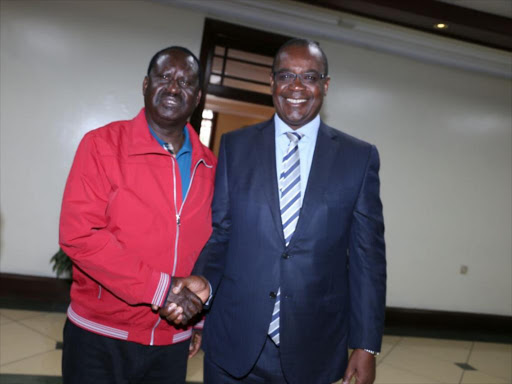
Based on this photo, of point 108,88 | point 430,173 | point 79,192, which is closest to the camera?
point 79,192

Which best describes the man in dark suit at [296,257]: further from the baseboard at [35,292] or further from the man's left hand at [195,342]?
the baseboard at [35,292]

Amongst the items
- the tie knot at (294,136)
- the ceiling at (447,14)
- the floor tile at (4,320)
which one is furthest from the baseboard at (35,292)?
the ceiling at (447,14)

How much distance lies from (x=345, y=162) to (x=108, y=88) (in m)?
3.40

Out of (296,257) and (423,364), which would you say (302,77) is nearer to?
(296,257)

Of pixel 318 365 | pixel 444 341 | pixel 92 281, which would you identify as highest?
pixel 92 281

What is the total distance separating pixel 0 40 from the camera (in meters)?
3.87

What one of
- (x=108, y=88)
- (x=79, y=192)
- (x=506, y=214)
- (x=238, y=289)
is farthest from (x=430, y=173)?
(x=79, y=192)

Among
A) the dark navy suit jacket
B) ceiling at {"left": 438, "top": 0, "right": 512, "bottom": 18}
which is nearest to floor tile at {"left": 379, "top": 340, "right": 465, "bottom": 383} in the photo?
the dark navy suit jacket

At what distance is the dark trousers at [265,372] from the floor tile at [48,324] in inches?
95.1

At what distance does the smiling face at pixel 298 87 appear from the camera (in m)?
1.45

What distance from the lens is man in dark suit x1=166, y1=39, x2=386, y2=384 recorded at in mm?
1350

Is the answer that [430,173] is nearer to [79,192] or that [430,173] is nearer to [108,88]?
[108,88]

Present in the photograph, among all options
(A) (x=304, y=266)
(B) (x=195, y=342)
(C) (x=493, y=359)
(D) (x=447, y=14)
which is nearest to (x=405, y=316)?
(C) (x=493, y=359)

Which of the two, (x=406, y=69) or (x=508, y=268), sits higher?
(x=406, y=69)
